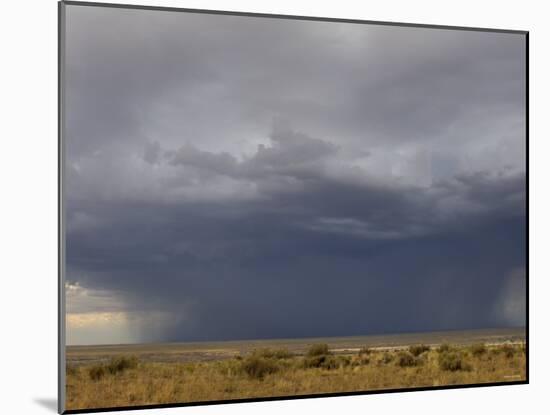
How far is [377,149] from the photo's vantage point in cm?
830

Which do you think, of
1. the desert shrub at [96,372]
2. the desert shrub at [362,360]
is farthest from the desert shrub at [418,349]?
the desert shrub at [96,372]

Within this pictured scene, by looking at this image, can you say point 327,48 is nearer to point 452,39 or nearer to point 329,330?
point 452,39

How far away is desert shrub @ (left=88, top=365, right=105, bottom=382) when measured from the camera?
7.59 meters

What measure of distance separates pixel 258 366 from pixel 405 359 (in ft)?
4.39

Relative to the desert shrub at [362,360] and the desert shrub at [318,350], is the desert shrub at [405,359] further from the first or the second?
the desert shrub at [318,350]

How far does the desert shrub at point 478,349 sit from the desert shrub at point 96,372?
129 inches

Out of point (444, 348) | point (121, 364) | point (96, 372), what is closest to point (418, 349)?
point (444, 348)

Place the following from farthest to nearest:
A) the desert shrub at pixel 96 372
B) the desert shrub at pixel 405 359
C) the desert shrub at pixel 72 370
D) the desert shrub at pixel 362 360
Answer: the desert shrub at pixel 405 359 < the desert shrub at pixel 362 360 < the desert shrub at pixel 96 372 < the desert shrub at pixel 72 370

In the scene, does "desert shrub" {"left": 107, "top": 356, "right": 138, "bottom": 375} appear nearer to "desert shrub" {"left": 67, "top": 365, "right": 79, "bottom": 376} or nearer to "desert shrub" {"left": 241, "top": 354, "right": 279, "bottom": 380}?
"desert shrub" {"left": 67, "top": 365, "right": 79, "bottom": 376}

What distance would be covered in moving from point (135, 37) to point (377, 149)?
2.23 metres

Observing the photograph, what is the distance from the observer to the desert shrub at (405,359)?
334 inches

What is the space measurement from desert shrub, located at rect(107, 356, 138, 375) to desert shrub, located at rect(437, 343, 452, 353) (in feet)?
8.83

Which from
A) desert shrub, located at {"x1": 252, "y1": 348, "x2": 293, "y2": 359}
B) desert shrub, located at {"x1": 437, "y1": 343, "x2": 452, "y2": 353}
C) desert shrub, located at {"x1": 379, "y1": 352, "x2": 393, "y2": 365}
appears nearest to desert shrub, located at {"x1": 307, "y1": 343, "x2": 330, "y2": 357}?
desert shrub, located at {"x1": 252, "y1": 348, "x2": 293, "y2": 359}

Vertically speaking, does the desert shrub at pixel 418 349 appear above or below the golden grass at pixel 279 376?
above
